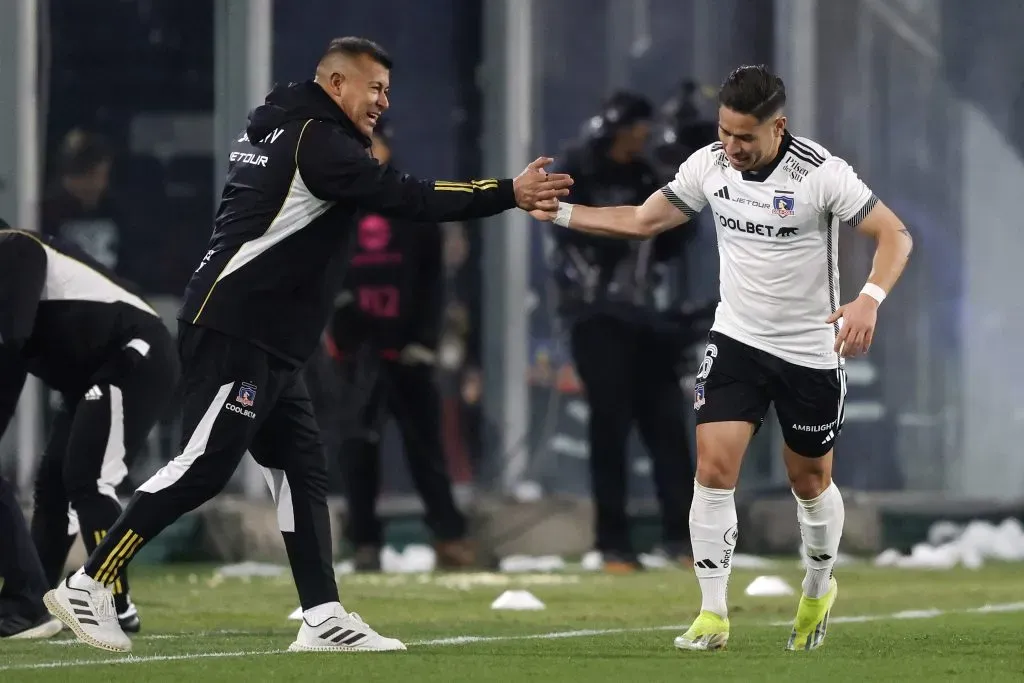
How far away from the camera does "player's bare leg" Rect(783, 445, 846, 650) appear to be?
6.73 metres

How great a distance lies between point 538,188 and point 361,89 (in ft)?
2.26

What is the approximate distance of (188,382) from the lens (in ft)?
21.2

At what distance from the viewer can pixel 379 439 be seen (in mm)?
11570

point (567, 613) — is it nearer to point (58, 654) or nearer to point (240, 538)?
point (58, 654)

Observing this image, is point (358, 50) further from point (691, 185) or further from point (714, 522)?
point (714, 522)

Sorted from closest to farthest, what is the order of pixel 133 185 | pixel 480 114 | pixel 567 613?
1. pixel 567 613
2. pixel 133 185
3. pixel 480 114

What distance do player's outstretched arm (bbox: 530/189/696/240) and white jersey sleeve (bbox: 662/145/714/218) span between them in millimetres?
12

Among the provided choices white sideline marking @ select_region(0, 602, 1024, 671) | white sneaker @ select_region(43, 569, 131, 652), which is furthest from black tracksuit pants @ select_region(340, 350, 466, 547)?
white sneaker @ select_region(43, 569, 131, 652)

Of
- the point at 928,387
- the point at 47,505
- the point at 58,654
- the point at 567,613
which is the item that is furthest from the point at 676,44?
the point at 58,654

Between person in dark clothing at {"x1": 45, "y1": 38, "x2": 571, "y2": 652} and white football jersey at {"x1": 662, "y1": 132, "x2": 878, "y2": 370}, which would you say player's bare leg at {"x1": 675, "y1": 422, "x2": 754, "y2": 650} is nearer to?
white football jersey at {"x1": 662, "y1": 132, "x2": 878, "y2": 370}

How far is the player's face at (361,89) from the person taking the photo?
6629mm

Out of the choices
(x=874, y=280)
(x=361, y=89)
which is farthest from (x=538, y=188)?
(x=874, y=280)

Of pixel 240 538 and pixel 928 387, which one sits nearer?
pixel 240 538

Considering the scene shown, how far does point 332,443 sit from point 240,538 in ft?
2.72
